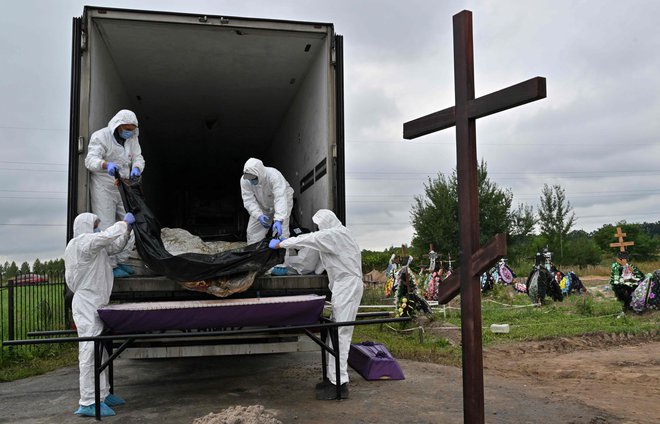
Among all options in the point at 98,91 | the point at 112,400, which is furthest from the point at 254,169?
the point at 112,400

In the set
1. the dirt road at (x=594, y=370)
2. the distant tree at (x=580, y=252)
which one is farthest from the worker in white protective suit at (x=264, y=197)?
the distant tree at (x=580, y=252)

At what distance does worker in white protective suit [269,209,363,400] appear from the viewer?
17.2ft

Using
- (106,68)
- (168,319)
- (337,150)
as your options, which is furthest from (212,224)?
(168,319)

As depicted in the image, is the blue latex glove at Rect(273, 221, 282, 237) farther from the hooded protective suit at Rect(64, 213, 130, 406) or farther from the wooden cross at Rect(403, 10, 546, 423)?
the wooden cross at Rect(403, 10, 546, 423)

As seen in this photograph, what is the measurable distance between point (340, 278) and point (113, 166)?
7.76 feet

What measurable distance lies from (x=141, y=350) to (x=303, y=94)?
390 cm

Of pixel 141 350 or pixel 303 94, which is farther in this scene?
pixel 303 94

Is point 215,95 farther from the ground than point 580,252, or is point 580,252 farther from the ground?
point 215,95

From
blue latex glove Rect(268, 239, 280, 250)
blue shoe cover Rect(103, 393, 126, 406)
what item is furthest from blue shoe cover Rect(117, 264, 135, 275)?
blue latex glove Rect(268, 239, 280, 250)

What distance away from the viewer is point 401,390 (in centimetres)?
574

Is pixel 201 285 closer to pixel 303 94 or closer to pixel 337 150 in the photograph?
pixel 337 150

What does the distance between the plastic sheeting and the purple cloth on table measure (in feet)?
0.81

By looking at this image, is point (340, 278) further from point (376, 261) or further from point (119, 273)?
point (376, 261)

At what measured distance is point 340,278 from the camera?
536cm
